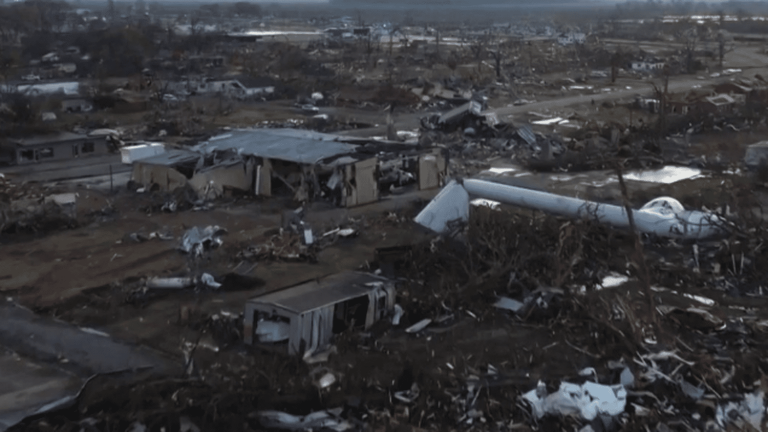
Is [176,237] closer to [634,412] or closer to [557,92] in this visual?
[634,412]

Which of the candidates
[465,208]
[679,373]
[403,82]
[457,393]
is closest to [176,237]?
[465,208]

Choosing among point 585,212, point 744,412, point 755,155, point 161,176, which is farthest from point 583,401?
point 755,155

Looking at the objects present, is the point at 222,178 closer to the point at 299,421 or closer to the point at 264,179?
the point at 264,179

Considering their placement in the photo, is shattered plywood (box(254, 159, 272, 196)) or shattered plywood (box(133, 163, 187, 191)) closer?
shattered plywood (box(254, 159, 272, 196))

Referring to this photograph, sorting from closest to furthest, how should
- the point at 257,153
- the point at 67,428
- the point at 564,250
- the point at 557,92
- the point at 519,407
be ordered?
the point at 67,428, the point at 519,407, the point at 564,250, the point at 257,153, the point at 557,92

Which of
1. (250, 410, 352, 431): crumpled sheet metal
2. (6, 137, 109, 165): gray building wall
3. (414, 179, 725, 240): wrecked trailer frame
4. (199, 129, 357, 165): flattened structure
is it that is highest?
(199, 129, 357, 165): flattened structure

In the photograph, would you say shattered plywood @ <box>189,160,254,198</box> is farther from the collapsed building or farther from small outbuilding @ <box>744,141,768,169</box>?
small outbuilding @ <box>744,141,768,169</box>

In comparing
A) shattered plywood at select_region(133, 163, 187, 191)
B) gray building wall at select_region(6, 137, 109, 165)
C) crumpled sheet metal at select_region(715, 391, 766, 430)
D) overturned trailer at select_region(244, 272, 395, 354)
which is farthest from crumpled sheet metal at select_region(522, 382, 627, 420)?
gray building wall at select_region(6, 137, 109, 165)
